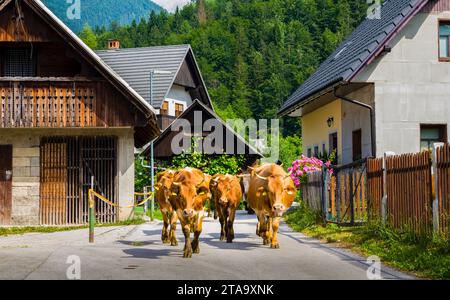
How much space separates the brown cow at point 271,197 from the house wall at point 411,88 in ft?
23.7

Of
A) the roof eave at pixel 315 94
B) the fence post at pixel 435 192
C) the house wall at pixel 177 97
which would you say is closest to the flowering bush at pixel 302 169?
the roof eave at pixel 315 94

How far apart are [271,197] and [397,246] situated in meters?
2.85

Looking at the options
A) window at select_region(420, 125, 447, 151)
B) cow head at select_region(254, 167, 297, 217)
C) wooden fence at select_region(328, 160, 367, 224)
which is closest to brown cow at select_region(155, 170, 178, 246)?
cow head at select_region(254, 167, 297, 217)

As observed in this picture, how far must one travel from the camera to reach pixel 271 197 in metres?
14.2

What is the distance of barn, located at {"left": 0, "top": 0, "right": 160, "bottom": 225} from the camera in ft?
74.5

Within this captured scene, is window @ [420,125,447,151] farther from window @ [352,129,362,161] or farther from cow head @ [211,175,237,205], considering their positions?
cow head @ [211,175,237,205]

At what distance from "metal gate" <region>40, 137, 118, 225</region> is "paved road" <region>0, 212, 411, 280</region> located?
5.69 meters

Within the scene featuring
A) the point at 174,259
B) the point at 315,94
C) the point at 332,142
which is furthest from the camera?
the point at 332,142

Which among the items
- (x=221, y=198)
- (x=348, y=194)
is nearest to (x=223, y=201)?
(x=221, y=198)

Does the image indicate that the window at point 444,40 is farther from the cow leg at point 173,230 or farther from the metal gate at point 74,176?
the cow leg at point 173,230

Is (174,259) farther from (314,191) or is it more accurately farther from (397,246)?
(314,191)

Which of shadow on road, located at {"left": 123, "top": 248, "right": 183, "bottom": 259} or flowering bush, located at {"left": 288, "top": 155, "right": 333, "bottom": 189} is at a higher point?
flowering bush, located at {"left": 288, "top": 155, "right": 333, "bottom": 189}

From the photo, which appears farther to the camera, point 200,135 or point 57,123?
point 200,135
